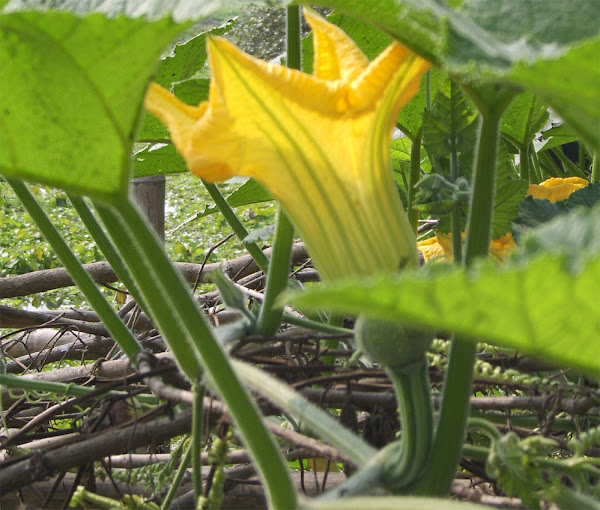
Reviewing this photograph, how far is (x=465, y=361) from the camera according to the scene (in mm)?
506

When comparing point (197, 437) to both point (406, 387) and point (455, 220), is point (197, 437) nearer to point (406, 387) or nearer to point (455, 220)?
point (406, 387)

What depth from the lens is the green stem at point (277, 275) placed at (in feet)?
2.26

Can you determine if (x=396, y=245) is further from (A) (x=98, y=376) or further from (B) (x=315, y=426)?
(A) (x=98, y=376)

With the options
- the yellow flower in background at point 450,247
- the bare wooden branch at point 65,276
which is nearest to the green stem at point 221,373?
the yellow flower in background at point 450,247

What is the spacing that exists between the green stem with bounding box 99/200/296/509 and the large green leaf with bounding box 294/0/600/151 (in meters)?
0.19

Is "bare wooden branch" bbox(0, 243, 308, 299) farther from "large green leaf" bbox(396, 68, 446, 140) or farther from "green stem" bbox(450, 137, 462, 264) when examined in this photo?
"green stem" bbox(450, 137, 462, 264)

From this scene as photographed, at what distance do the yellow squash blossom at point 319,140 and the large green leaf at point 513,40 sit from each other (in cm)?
3

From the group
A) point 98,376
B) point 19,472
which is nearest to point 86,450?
point 19,472

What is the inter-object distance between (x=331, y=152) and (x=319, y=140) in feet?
0.04

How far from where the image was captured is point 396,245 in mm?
514

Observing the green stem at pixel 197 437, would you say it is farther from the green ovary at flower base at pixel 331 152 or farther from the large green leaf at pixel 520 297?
the large green leaf at pixel 520 297

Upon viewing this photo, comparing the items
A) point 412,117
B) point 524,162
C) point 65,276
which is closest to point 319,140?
point 412,117

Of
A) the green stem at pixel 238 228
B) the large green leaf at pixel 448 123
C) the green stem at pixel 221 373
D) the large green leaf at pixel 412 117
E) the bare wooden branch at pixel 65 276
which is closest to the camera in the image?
the green stem at pixel 221 373

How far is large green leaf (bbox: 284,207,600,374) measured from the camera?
26cm
